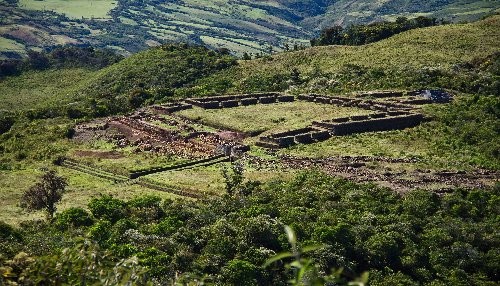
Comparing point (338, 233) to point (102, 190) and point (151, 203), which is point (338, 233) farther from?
point (102, 190)

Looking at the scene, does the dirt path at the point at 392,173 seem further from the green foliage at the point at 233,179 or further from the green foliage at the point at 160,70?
the green foliage at the point at 160,70

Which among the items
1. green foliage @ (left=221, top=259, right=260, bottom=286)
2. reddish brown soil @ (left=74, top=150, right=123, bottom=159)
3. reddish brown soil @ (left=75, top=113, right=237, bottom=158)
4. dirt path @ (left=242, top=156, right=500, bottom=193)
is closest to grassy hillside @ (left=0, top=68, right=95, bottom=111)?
reddish brown soil @ (left=75, top=113, right=237, bottom=158)

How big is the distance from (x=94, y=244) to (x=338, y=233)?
21.6 m

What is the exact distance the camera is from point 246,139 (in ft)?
171

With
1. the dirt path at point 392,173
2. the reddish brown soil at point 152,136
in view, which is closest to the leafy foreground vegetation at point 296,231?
the dirt path at point 392,173

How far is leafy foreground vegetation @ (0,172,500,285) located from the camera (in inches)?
1185

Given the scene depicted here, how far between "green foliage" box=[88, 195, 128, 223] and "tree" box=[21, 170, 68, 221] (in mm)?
2095

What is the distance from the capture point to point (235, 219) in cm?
3469

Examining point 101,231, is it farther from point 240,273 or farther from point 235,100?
point 235,100

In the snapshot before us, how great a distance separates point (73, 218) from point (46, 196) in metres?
3.03

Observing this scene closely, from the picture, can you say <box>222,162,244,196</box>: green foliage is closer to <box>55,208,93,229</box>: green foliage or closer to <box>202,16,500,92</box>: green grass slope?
<box>55,208,93,229</box>: green foliage

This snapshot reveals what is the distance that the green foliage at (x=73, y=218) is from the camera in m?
34.2

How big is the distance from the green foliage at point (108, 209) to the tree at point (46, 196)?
82.5 inches

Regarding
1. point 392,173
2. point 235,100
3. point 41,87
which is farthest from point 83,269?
point 41,87
